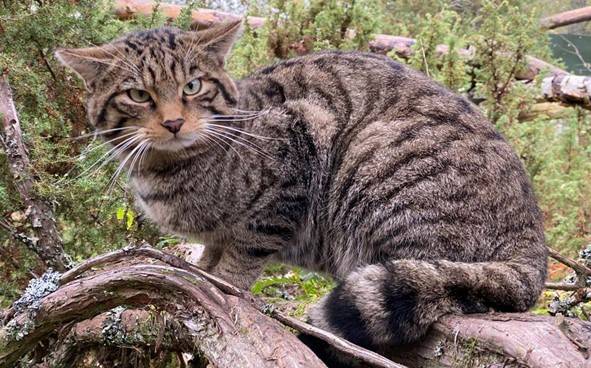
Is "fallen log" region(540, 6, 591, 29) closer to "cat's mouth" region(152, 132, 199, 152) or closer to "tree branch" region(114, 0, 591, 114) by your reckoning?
"tree branch" region(114, 0, 591, 114)

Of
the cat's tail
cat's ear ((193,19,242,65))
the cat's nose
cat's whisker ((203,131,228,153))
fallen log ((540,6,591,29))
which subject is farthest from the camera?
fallen log ((540,6,591,29))

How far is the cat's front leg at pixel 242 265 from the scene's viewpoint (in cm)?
237

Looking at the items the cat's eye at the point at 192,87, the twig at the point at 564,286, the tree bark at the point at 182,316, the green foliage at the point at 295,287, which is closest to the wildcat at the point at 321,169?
the cat's eye at the point at 192,87

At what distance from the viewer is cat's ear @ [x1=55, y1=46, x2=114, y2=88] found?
2.21m

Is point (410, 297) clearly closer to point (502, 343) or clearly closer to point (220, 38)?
point (502, 343)

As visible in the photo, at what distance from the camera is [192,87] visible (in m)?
2.33

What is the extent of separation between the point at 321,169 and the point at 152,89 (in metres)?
0.70

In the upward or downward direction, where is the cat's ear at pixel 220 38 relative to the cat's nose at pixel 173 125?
upward

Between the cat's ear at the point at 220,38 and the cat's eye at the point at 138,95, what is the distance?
1.03 ft

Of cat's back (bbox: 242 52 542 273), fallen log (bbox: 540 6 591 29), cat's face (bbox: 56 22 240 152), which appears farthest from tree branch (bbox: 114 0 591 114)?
cat's face (bbox: 56 22 240 152)

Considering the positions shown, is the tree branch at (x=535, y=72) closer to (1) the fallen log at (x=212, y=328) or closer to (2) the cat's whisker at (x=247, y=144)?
(2) the cat's whisker at (x=247, y=144)

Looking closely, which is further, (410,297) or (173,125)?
(173,125)

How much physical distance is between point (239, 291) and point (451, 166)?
887mm

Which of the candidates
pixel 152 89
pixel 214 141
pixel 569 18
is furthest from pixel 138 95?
pixel 569 18
